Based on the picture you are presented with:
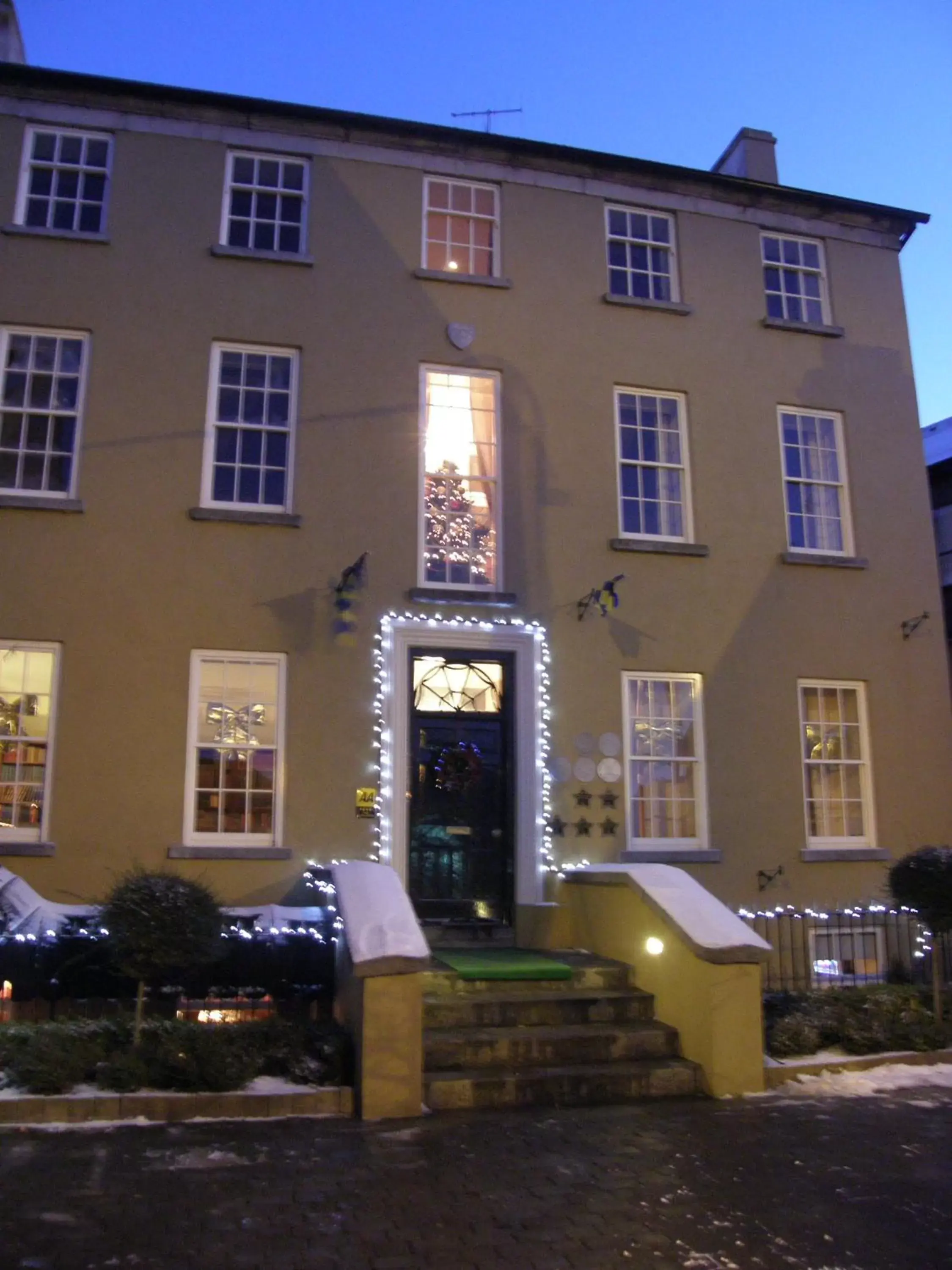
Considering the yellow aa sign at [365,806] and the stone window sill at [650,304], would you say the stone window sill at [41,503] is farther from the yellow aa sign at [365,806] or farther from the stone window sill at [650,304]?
the stone window sill at [650,304]

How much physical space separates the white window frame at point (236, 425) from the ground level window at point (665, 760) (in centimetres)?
433

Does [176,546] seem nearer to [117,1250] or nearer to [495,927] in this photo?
[495,927]

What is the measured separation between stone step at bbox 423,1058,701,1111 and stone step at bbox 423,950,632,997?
108 cm

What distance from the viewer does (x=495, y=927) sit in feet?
37.0

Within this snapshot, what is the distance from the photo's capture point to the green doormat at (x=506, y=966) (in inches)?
361

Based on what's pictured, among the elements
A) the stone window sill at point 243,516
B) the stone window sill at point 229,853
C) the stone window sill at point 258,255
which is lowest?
the stone window sill at point 229,853

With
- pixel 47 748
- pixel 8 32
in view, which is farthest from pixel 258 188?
pixel 47 748

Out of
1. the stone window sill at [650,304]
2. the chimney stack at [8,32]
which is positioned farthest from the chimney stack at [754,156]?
the chimney stack at [8,32]

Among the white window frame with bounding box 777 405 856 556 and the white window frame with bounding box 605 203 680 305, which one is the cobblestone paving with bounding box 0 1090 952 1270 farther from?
the white window frame with bounding box 605 203 680 305

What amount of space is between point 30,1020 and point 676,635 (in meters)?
7.56

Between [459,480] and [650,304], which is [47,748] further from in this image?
[650,304]

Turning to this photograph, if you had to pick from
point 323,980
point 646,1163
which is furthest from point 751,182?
point 646,1163

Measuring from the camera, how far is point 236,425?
1176 cm

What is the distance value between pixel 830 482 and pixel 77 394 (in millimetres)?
8911
